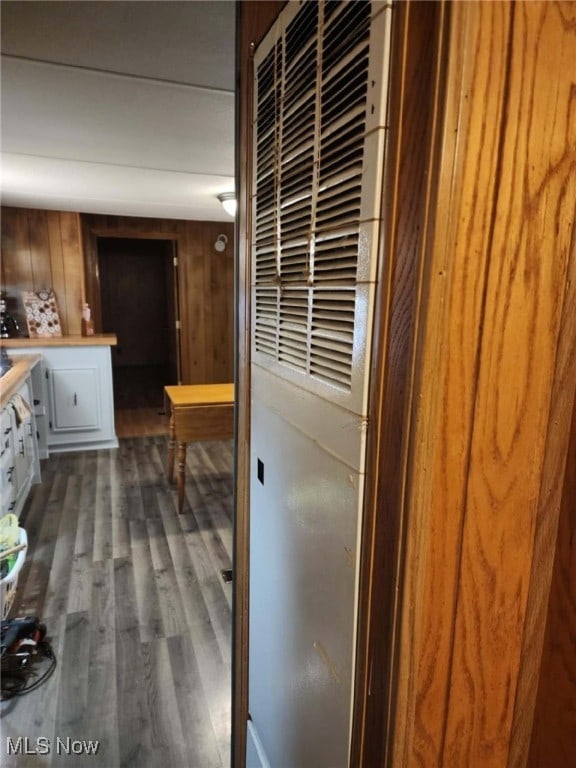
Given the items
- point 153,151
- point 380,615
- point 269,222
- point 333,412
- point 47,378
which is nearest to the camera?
point 380,615

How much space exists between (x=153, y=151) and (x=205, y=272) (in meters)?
3.37

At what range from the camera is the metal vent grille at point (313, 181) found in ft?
2.23

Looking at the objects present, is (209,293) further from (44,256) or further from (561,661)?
(561,661)

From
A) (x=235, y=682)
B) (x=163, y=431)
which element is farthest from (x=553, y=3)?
(x=163, y=431)

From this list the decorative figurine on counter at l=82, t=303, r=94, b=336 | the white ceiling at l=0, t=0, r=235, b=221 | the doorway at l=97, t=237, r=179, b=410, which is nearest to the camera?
the white ceiling at l=0, t=0, r=235, b=221

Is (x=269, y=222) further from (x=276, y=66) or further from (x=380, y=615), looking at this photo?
(x=380, y=615)

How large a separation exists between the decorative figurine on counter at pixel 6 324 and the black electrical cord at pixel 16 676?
130 inches

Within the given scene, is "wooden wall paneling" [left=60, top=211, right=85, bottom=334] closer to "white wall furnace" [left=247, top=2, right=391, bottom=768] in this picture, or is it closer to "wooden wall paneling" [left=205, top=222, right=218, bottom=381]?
"wooden wall paneling" [left=205, top=222, right=218, bottom=381]

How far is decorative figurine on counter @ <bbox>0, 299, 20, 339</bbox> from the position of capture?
4383 millimetres

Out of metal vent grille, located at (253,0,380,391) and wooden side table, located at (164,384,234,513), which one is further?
wooden side table, located at (164,384,234,513)

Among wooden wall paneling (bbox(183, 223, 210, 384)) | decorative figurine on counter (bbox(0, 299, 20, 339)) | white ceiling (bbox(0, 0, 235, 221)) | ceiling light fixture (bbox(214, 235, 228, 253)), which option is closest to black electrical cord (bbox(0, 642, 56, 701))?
white ceiling (bbox(0, 0, 235, 221))

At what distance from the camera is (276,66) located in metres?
0.93

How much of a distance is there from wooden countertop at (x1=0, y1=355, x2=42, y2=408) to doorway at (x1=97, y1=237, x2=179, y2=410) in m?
3.93

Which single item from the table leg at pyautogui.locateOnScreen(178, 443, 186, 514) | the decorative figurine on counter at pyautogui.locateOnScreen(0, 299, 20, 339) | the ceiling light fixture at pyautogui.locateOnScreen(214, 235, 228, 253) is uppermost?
the ceiling light fixture at pyautogui.locateOnScreen(214, 235, 228, 253)
